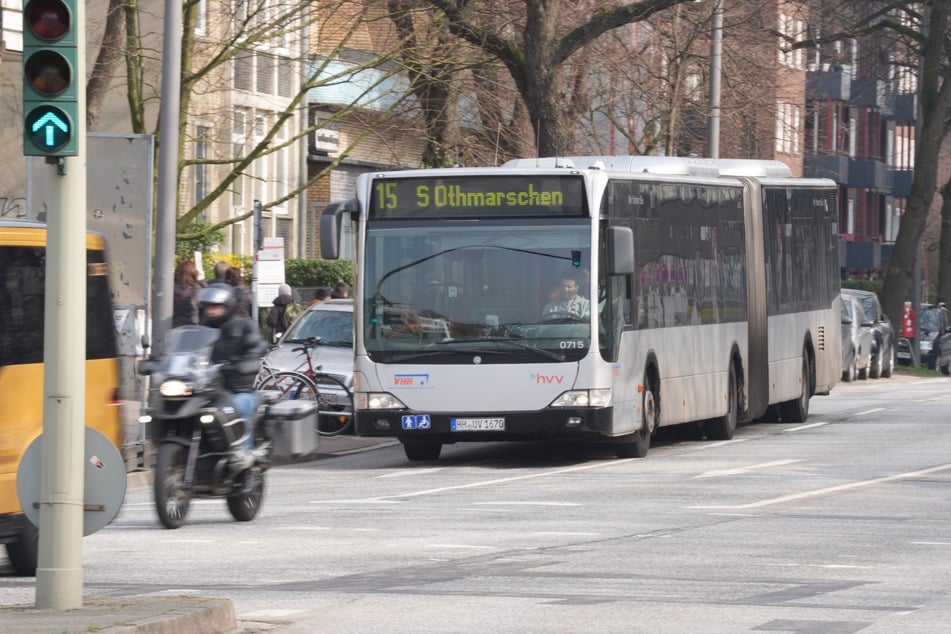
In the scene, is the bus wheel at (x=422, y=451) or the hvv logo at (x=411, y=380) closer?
the hvv logo at (x=411, y=380)

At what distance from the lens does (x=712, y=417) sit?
79.8ft

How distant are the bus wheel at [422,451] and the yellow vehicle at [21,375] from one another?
9.64 meters

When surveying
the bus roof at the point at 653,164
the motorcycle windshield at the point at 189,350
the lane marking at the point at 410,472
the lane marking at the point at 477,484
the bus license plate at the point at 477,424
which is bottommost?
the lane marking at the point at 410,472

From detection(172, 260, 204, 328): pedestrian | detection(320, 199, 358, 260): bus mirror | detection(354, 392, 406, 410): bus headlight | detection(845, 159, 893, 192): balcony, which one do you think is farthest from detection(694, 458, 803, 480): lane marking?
detection(845, 159, 893, 192): balcony

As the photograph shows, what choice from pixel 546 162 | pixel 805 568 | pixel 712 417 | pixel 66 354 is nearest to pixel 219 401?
pixel 805 568

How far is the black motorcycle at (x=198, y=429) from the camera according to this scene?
49.3 ft

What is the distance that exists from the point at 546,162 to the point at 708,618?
42.6 ft

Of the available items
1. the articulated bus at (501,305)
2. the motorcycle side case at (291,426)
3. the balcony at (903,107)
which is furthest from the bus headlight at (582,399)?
the balcony at (903,107)

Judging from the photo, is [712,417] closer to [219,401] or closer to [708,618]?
[219,401]

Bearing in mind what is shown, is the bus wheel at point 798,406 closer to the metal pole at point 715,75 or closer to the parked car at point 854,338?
the metal pole at point 715,75

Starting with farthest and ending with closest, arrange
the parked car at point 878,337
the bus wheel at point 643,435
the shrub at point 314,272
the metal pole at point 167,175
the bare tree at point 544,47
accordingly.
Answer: the shrub at point 314,272
the parked car at point 878,337
the bare tree at point 544,47
the bus wheel at point 643,435
the metal pole at point 167,175

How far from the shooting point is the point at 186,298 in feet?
85.7

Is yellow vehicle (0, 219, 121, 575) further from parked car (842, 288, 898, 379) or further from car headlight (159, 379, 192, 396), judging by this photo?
parked car (842, 288, 898, 379)

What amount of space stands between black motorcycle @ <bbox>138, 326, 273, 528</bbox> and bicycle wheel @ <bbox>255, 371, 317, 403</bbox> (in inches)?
373
